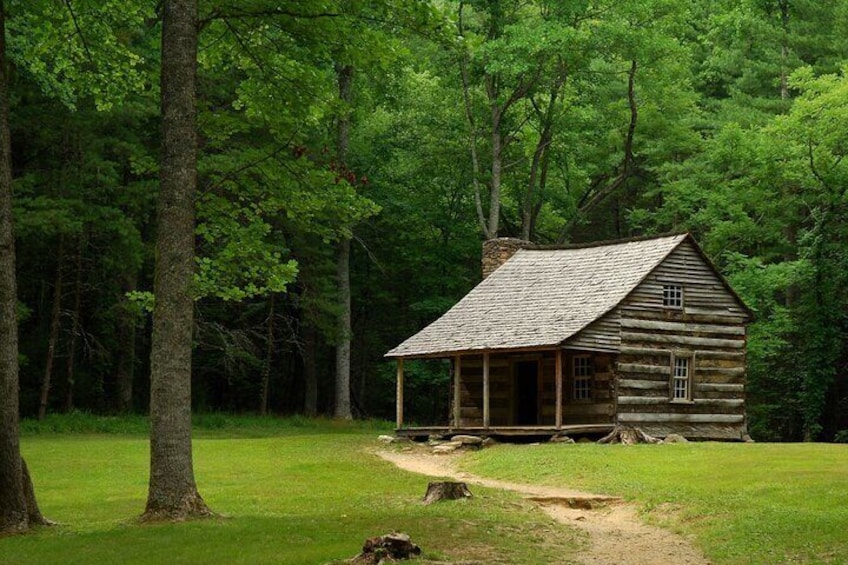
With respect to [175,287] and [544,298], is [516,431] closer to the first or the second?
[544,298]

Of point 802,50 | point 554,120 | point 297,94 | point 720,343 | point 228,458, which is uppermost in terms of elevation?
point 802,50

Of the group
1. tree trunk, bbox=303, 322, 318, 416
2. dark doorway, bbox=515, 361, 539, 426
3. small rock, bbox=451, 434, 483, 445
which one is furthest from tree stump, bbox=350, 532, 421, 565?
tree trunk, bbox=303, 322, 318, 416

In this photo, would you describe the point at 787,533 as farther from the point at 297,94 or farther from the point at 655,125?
the point at 655,125

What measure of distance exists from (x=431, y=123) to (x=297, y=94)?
106ft

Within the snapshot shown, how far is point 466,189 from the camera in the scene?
2032 inches

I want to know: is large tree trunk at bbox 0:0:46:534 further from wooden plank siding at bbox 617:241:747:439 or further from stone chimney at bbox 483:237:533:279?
stone chimney at bbox 483:237:533:279

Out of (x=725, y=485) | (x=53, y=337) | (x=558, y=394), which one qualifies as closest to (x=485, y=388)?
(x=558, y=394)

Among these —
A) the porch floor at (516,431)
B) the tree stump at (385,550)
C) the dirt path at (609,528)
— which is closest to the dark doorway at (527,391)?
the porch floor at (516,431)

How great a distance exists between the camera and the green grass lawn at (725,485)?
583 inches

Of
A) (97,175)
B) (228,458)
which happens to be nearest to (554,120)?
(97,175)

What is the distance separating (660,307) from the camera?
107 feet

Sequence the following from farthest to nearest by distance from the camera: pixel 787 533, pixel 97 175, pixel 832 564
A: pixel 97 175
pixel 787 533
pixel 832 564

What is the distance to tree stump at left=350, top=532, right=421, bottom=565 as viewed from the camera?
40.1ft

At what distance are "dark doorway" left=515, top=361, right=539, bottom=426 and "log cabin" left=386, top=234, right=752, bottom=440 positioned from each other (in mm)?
32
